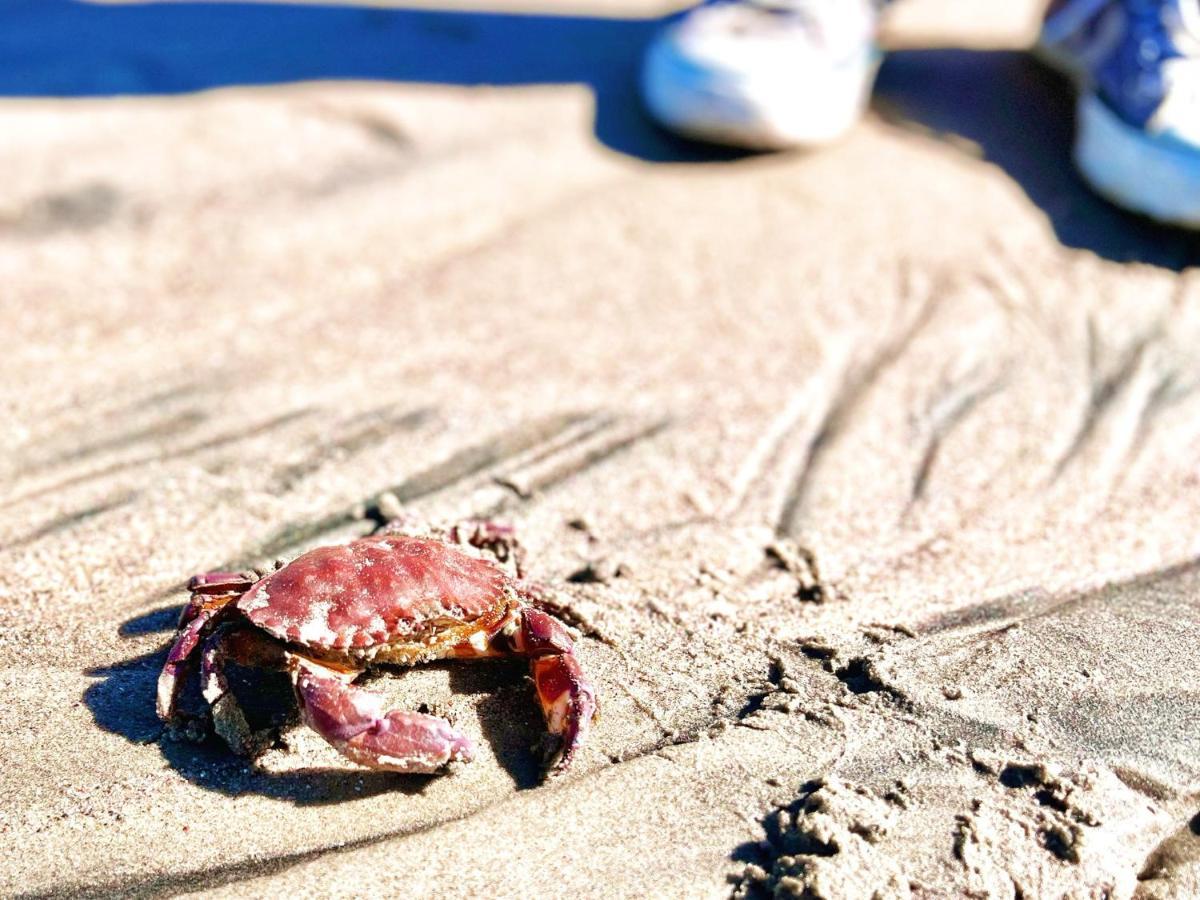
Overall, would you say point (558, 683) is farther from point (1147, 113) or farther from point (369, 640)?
point (1147, 113)

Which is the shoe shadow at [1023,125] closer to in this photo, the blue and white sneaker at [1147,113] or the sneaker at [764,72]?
the blue and white sneaker at [1147,113]

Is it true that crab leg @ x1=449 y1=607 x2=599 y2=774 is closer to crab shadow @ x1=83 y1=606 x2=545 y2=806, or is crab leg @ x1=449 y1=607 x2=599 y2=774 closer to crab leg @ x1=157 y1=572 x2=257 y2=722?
crab shadow @ x1=83 y1=606 x2=545 y2=806

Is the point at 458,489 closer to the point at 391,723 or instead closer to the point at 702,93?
the point at 391,723

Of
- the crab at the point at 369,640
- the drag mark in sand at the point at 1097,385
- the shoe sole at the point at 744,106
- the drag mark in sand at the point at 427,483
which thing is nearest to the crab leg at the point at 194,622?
the crab at the point at 369,640

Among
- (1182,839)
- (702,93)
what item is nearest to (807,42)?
(702,93)

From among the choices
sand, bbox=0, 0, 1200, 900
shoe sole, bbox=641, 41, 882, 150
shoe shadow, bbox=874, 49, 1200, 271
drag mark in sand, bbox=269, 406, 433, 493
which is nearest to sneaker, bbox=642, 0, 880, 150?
shoe sole, bbox=641, 41, 882, 150

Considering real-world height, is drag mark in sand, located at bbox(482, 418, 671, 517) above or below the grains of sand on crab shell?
below
